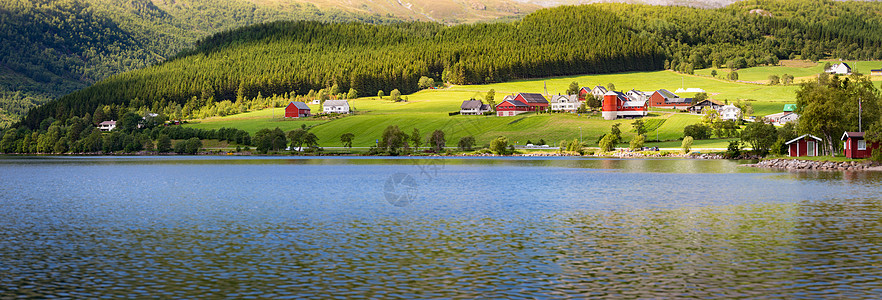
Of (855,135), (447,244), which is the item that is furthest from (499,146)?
(447,244)

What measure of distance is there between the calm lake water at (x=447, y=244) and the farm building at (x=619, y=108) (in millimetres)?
130616

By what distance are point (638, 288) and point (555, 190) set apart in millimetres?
39157

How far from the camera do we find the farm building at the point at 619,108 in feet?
616

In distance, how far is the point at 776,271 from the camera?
77.4 ft

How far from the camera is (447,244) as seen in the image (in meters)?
29.9

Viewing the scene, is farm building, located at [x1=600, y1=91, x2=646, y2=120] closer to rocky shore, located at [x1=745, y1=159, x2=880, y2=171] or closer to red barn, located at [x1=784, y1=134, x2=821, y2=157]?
red barn, located at [x1=784, y1=134, x2=821, y2=157]

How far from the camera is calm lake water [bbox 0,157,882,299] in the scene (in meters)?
21.4

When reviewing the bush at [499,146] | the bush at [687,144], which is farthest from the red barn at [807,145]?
the bush at [499,146]

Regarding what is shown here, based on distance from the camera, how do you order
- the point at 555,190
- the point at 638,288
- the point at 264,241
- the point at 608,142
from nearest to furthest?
the point at 638,288 < the point at 264,241 < the point at 555,190 < the point at 608,142

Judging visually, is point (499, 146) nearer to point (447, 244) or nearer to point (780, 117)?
point (780, 117)

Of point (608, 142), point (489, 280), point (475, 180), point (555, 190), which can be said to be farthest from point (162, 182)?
point (608, 142)

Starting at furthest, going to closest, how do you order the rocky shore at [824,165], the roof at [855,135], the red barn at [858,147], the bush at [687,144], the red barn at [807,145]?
the bush at [687,144] → the red barn at [807,145] → the red barn at [858,147] → the roof at [855,135] → the rocky shore at [824,165]

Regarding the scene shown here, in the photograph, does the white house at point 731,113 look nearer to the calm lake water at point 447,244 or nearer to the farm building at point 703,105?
the farm building at point 703,105

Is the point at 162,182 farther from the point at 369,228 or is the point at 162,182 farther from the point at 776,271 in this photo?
the point at 776,271
